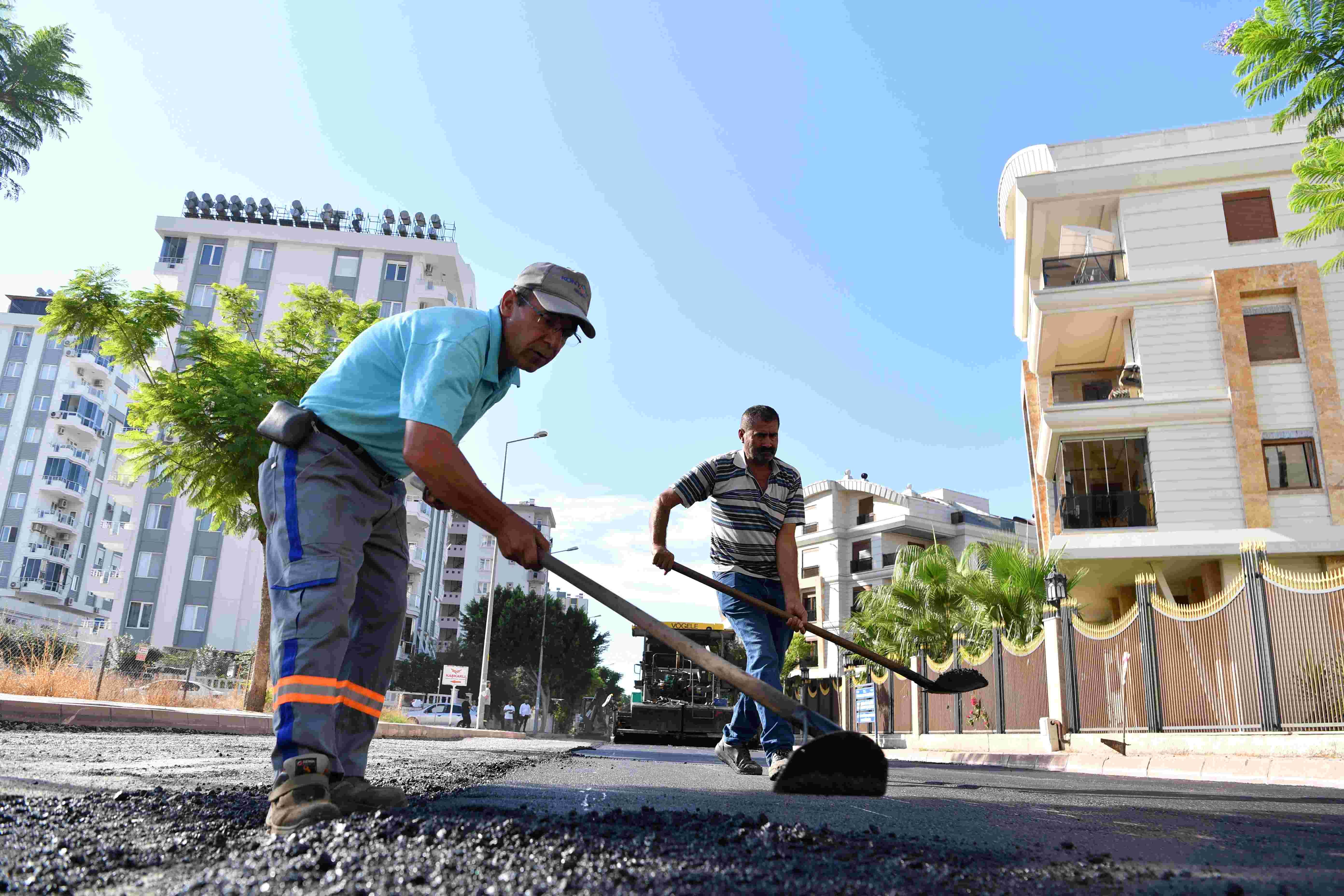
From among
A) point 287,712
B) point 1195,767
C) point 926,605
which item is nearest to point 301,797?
point 287,712

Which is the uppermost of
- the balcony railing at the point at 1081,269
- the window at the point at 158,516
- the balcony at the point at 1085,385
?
the balcony railing at the point at 1081,269

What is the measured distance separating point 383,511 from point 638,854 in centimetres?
143

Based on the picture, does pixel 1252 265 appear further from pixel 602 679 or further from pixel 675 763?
pixel 602 679

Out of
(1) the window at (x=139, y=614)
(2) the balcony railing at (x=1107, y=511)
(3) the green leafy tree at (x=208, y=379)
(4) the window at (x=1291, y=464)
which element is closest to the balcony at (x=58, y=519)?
(1) the window at (x=139, y=614)

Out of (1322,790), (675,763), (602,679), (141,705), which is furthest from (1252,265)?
(602,679)

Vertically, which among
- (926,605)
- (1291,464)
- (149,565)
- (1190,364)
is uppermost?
(1190,364)

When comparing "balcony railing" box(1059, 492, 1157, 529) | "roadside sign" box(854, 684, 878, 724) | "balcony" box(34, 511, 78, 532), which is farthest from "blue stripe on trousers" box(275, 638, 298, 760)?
"balcony" box(34, 511, 78, 532)

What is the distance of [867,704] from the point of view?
17.8 meters

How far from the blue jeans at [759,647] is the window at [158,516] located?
47.9m

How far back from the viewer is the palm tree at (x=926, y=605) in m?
20.8

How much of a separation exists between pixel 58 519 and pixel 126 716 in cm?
6118

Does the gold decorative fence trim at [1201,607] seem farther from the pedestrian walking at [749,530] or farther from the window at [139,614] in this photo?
the window at [139,614]

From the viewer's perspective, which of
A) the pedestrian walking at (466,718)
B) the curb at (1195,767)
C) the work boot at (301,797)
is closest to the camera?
the work boot at (301,797)

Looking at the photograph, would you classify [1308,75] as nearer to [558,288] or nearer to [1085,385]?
[558,288]
